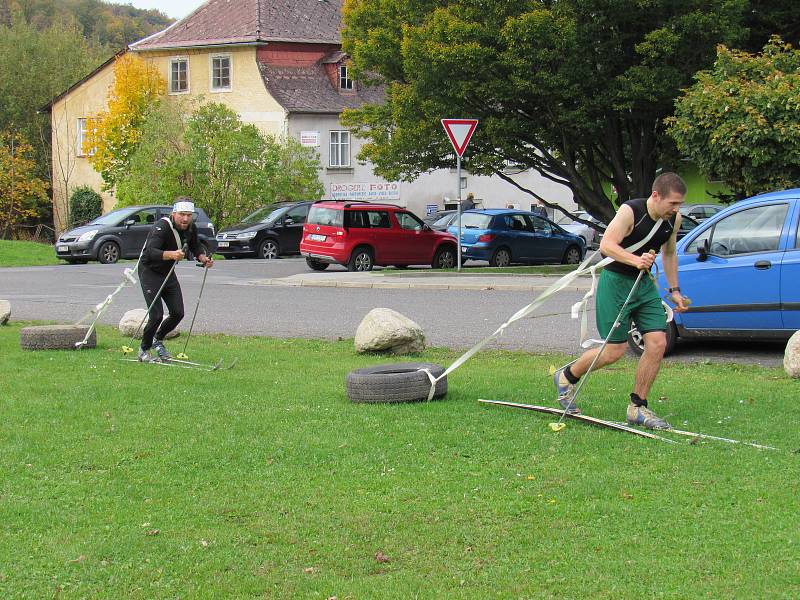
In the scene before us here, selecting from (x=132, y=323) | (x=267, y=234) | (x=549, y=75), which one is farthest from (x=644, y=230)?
(x=267, y=234)

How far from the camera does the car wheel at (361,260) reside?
90.5ft

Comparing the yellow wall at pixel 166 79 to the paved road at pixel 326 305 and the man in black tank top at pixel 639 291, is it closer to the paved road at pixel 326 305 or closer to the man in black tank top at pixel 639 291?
the paved road at pixel 326 305

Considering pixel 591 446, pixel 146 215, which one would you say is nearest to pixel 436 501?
pixel 591 446

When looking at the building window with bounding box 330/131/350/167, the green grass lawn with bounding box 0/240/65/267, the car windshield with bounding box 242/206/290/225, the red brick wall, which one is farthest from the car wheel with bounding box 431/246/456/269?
the red brick wall

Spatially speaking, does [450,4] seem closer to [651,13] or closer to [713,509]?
[651,13]

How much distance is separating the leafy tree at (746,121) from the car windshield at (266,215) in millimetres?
16981

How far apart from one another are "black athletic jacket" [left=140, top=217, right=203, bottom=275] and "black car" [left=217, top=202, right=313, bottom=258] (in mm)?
23187

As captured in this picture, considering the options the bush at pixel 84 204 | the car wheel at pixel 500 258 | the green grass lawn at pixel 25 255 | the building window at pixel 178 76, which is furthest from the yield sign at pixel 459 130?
the bush at pixel 84 204

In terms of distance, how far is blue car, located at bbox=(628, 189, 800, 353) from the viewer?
37.2ft

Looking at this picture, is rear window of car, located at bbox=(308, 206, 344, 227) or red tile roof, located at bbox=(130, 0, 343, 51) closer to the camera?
rear window of car, located at bbox=(308, 206, 344, 227)

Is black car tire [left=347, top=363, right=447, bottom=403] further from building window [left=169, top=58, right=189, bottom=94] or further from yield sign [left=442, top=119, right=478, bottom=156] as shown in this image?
building window [left=169, top=58, right=189, bottom=94]

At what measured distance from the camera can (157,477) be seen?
6488 mm

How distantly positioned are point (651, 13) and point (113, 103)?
3129 cm

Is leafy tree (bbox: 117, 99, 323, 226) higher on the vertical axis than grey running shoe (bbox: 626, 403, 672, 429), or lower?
higher
